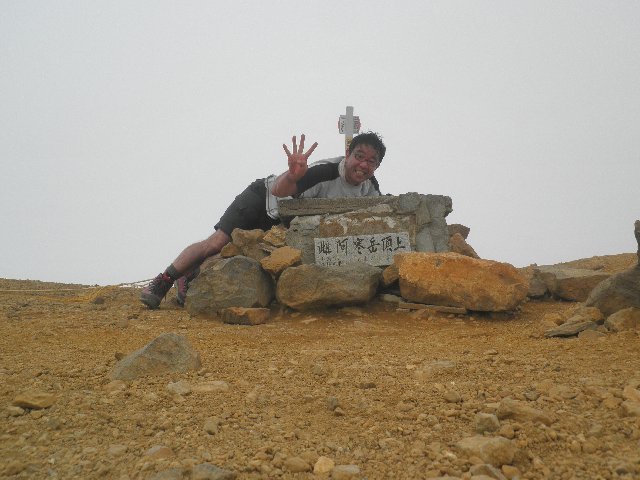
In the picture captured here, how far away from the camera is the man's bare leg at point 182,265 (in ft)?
20.3

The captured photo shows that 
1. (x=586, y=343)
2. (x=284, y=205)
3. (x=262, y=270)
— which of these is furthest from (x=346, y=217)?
(x=586, y=343)

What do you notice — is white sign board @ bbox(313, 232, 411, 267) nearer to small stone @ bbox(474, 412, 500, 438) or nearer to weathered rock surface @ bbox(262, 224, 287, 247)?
weathered rock surface @ bbox(262, 224, 287, 247)

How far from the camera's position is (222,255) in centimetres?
622

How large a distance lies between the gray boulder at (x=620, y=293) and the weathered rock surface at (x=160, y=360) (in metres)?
2.84

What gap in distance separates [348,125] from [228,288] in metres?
4.65

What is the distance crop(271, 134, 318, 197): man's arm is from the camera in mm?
5758

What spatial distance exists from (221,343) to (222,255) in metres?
2.49

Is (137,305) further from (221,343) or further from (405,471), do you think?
(405,471)

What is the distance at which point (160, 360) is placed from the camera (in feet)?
8.96

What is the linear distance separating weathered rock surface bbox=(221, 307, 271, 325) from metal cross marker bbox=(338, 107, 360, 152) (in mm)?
4696

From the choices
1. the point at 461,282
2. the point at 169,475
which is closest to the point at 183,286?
the point at 461,282

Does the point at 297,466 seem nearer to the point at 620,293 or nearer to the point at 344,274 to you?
the point at 620,293

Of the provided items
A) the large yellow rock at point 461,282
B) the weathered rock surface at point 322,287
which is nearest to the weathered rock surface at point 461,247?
the large yellow rock at point 461,282

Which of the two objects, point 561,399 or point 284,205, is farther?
point 284,205
